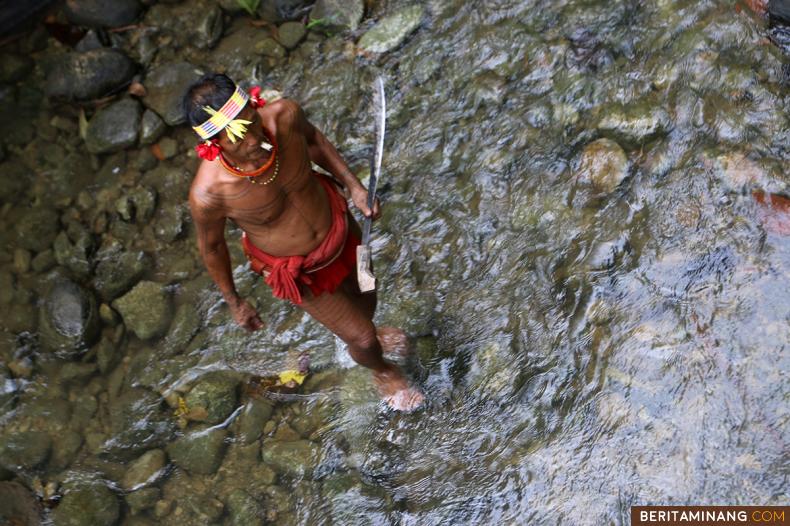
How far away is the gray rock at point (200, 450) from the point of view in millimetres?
4570

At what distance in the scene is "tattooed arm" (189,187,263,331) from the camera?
3.34 metres

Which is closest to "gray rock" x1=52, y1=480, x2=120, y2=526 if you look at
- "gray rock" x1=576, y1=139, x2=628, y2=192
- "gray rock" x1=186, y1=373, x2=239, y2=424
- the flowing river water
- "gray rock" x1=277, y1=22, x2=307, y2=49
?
the flowing river water

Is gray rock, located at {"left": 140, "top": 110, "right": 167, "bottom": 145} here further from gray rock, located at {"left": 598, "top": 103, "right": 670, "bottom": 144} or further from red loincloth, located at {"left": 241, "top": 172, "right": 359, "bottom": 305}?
gray rock, located at {"left": 598, "top": 103, "right": 670, "bottom": 144}

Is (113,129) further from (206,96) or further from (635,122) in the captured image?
(635,122)

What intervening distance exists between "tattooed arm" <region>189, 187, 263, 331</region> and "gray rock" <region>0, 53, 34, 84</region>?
394cm

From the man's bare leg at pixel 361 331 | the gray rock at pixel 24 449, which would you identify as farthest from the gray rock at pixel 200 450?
the man's bare leg at pixel 361 331

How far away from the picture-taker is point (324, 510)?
4.19 metres

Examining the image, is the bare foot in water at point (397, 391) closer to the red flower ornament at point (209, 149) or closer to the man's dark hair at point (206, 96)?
the red flower ornament at point (209, 149)

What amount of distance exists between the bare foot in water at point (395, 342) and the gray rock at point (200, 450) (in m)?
1.17

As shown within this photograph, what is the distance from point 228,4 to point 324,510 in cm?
452

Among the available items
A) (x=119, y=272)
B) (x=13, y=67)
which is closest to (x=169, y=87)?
(x=13, y=67)

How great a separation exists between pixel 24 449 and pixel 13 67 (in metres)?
3.52

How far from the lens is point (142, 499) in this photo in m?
4.51

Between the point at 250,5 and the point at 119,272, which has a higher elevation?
the point at 250,5
